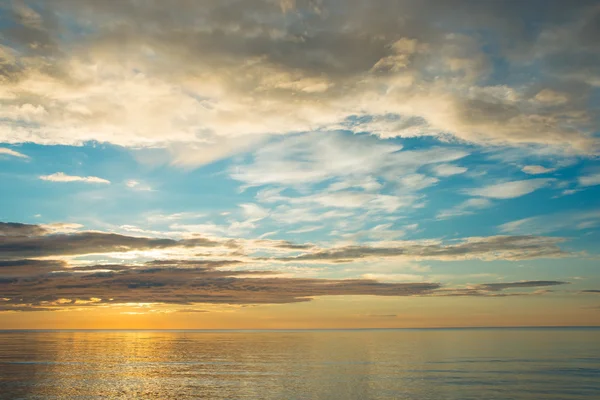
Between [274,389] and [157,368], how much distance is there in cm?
3861

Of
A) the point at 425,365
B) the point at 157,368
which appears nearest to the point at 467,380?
the point at 425,365

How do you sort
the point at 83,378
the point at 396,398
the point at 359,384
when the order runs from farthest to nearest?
the point at 83,378, the point at 359,384, the point at 396,398

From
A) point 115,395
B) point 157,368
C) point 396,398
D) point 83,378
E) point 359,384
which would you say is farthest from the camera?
point 157,368

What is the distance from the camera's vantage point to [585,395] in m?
58.5

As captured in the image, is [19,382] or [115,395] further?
[19,382]

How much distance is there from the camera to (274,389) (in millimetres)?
63438

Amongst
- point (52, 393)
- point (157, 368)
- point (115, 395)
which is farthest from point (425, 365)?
point (52, 393)

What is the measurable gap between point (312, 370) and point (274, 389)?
23.1m

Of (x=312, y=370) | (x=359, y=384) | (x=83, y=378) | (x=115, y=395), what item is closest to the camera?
(x=115, y=395)

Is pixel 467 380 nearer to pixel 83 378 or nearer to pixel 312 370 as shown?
pixel 312 370

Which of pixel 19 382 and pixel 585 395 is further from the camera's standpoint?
pixel 19 382

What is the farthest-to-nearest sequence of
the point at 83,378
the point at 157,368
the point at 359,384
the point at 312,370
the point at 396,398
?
the point at 157,368 → the point at 312,370 → the point at 83,378 → the point at 359,384 → the point at 396,398

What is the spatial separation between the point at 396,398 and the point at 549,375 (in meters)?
35.5

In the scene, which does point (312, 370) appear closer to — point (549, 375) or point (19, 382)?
point (549, 375)
